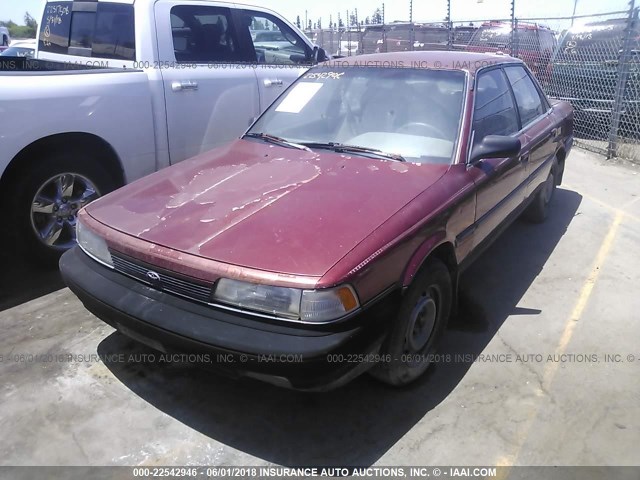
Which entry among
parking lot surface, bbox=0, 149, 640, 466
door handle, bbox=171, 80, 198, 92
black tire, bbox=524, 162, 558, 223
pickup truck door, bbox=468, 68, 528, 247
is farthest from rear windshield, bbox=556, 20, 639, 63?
door handle, bbox=171, 80, 198, 92

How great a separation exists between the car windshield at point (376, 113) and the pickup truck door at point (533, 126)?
105cm

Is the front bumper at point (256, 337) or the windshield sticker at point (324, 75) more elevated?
the windshield sticker at point (324, 75)

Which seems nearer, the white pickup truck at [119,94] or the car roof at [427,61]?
the car roof at [427,61]

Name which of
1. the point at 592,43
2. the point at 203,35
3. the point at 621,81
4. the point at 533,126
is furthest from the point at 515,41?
the point at 203,35

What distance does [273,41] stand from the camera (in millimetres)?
5875

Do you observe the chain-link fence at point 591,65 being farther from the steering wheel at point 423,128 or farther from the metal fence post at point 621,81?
the steering wheel at point 423,128

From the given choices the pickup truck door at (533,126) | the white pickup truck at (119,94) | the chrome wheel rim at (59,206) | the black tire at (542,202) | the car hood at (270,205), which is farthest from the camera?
the black tire at (542,202)

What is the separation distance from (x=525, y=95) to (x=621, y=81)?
395 centimetres

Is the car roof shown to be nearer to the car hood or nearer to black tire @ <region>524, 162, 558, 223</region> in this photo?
the car hood

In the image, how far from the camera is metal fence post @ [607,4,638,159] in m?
7.30

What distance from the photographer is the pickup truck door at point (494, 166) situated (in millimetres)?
3367

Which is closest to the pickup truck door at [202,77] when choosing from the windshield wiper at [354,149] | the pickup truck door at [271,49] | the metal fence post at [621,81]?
the pickup truck door at [271,49]

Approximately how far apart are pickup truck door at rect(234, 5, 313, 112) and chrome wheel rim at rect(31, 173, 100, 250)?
1993 mm

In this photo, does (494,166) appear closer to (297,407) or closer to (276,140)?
(276,140)
